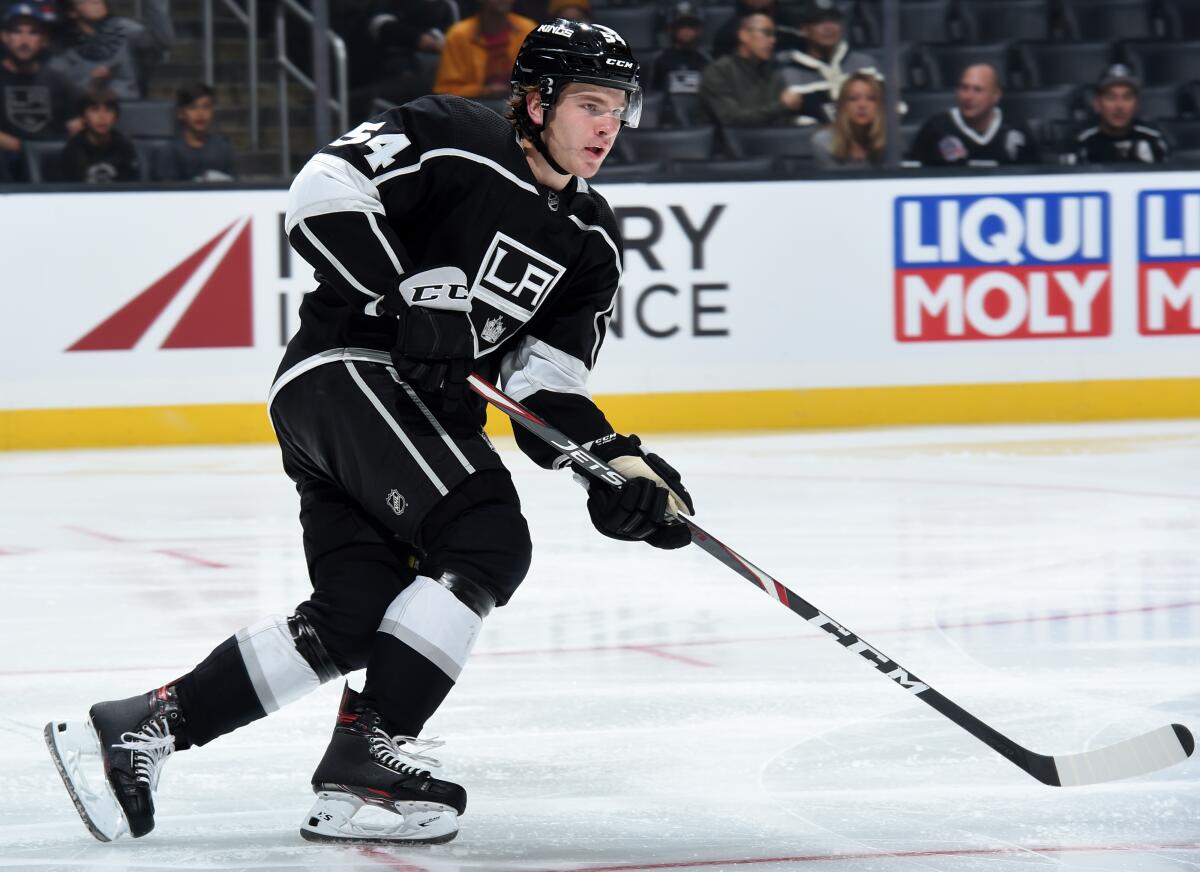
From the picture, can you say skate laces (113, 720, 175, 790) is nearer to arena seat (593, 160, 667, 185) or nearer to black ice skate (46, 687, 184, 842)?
black ice skate (46, 687, 184, 842)

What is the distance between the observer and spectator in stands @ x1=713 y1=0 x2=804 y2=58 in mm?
6902

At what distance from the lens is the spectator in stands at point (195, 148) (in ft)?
21.2

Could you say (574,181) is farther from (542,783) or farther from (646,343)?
(646,343)

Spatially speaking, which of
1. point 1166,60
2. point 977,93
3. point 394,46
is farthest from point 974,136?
point 394,46

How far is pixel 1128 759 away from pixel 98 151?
16.0 ft

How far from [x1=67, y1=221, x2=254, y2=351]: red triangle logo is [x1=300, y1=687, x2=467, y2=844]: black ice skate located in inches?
171

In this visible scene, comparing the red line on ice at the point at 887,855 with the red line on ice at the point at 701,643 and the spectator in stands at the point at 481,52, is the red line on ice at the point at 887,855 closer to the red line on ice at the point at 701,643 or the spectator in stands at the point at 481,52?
the red line on ice at the point at 701,643

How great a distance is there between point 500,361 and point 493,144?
0.33 metres

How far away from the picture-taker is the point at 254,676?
7.25 feet

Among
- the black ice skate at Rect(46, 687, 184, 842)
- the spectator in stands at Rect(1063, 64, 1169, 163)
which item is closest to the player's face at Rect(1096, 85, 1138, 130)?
the spectator in stands at Rect(1063, 64, 1169, 163)

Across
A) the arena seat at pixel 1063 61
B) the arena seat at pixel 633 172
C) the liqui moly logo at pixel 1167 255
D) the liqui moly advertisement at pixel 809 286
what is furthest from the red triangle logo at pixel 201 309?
the liqui moly logo at pixel 1167 255

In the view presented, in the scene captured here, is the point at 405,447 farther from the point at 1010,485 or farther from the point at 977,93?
the point at 977,93

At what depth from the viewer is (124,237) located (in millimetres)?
6355

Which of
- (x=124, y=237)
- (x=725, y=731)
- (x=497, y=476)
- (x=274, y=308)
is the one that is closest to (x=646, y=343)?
(x=274, y=308)
